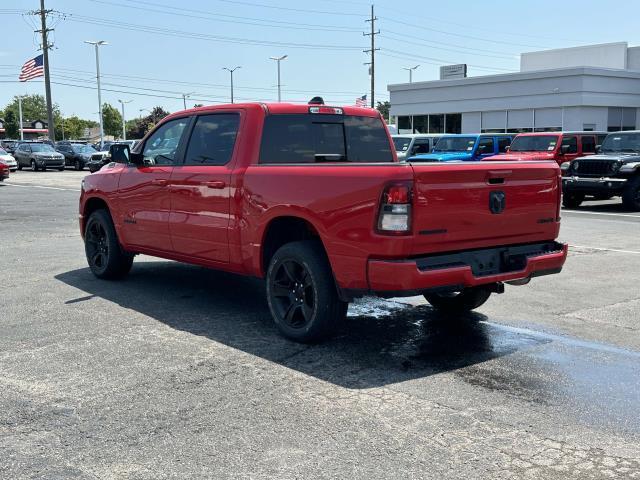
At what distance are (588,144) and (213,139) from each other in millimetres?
17712

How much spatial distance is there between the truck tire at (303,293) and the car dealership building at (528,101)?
3762 cm

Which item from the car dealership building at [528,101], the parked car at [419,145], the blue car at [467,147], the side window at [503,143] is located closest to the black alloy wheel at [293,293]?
the blue car at [467,147]

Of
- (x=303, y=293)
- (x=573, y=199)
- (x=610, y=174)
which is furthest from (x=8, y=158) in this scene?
(x=303, y=293)

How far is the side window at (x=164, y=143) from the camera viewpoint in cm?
711

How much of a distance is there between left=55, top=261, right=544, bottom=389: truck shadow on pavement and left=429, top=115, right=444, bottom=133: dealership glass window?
1608 inches

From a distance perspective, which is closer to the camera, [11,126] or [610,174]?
[610,174]

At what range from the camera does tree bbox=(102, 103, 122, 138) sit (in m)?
154

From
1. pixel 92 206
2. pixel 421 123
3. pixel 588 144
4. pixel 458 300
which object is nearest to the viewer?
pixel 458 300

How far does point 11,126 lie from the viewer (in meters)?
134

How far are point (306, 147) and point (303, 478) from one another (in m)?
3.71

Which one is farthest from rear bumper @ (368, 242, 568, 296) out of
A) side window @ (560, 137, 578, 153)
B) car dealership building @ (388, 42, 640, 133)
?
car dealership building @ (388, 42, 640, 133)

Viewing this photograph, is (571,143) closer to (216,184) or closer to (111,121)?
(216,184)

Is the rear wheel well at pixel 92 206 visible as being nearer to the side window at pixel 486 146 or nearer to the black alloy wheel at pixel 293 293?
the black alloy wheel at pixel 293 293

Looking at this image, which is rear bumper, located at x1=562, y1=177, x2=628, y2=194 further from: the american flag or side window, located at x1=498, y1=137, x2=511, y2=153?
the american flag
